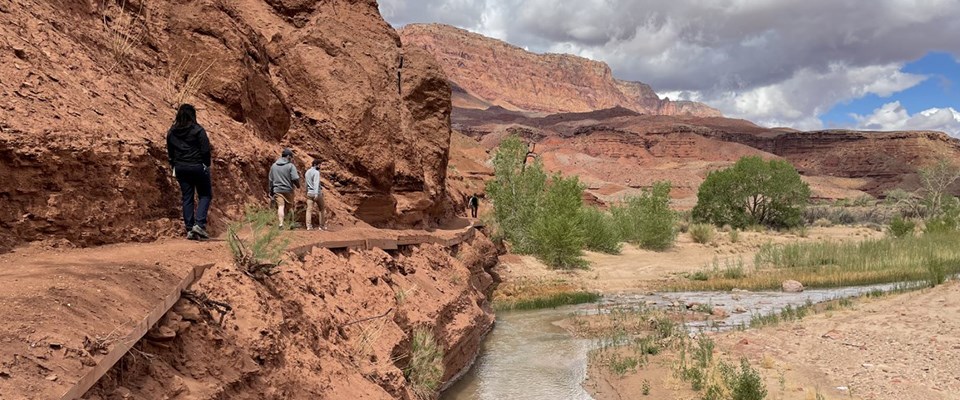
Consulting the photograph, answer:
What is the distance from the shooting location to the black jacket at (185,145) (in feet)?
20.2

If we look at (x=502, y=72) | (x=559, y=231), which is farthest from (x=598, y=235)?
(x=502, y=72)

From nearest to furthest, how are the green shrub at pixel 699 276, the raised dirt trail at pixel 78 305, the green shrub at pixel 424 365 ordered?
the raised dirt trail at pixel 78 305
the green shrub at pixel 424 365
the green shrub at pixel 699 276

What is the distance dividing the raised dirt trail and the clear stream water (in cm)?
537

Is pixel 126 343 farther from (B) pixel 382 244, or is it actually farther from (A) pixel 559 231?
(A) pixel 559 231

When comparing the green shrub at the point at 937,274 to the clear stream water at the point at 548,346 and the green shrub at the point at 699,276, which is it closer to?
the clear stream water at the point at 548,346

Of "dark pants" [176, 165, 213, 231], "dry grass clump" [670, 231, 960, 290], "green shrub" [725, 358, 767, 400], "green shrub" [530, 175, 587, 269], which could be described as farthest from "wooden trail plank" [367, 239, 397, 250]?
"green shrub" [530, 175, 587, 269]

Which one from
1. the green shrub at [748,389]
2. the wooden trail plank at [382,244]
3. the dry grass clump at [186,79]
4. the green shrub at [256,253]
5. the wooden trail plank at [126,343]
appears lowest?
the green shrub at [748,389]

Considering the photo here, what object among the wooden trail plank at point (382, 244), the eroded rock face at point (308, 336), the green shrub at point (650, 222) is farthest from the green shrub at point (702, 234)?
the wooden trail plank at point (382, 244)

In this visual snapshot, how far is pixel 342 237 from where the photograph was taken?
850cm

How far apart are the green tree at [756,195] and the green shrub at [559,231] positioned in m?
21.2

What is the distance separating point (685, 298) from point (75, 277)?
1785cm

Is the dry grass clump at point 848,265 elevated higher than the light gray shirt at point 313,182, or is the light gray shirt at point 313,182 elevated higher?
the light gray shirt at point 313,182

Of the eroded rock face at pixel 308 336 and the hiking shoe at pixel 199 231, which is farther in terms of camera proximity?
the hiking shoe at pixel 199 231

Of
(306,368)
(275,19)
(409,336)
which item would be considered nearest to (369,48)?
(275,19)
